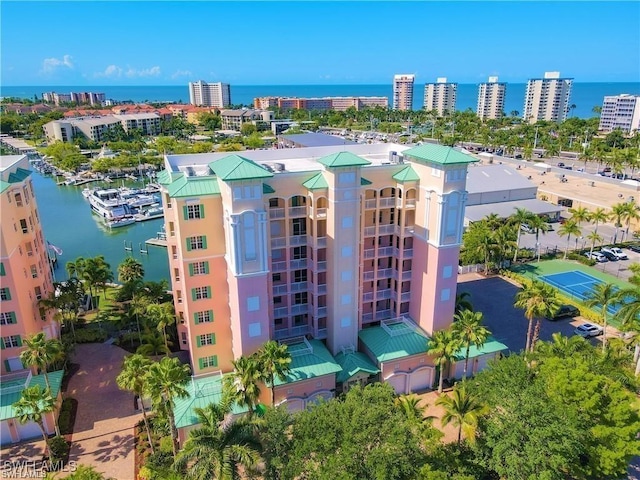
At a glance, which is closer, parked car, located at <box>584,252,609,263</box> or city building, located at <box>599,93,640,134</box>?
parked car, located at <box>584,252,609,263</box>

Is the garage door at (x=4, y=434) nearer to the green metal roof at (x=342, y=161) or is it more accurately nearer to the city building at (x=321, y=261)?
the city building at (x=321, y=261)

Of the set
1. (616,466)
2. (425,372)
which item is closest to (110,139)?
(425,372)

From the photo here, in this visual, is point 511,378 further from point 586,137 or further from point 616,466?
point 586,137

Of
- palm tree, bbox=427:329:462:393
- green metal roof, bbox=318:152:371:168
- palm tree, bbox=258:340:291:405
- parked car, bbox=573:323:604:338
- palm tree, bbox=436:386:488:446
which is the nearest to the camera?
palm tree, bbox=436:386:488:446

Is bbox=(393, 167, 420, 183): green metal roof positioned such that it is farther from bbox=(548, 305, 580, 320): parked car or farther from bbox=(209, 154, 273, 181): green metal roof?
bbox=(548, 305, 580, 320): parked car

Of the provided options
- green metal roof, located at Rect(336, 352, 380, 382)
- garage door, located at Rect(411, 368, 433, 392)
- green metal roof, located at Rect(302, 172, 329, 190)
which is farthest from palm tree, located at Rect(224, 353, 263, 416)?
garage door, located at Rect(411, 368, 433, 392)
